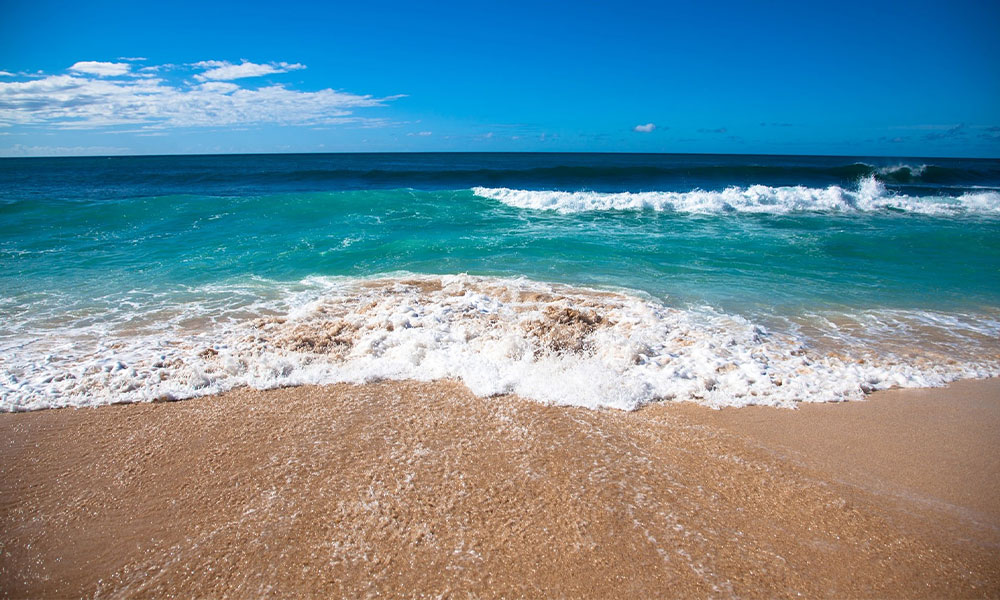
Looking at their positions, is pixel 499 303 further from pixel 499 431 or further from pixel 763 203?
pixel 763 203

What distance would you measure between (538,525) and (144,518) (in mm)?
2351

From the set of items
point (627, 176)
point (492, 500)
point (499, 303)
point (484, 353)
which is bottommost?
point (492, 500)

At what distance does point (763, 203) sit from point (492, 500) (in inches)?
794

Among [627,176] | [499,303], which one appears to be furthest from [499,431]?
[627,176]

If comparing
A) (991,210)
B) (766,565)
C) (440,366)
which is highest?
(991,210)

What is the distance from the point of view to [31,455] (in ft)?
10.9

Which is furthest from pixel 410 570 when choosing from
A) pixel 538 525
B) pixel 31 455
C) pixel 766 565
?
pixel 31 455

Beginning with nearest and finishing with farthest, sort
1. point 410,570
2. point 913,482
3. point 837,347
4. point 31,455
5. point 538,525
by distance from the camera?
point 410,570 → point 538,525 → point 913,482 → point 31,455 → point 837,347

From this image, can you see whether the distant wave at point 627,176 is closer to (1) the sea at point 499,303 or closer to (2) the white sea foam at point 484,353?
(1) the sea at point 499,303

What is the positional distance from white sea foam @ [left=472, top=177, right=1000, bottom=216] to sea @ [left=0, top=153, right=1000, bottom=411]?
64.3 inches

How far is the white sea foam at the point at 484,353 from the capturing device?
4.21 meters

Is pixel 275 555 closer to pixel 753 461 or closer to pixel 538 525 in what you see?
pixel 538 525

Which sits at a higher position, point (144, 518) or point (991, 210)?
point (991, 210)

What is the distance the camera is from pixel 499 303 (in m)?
6.41
